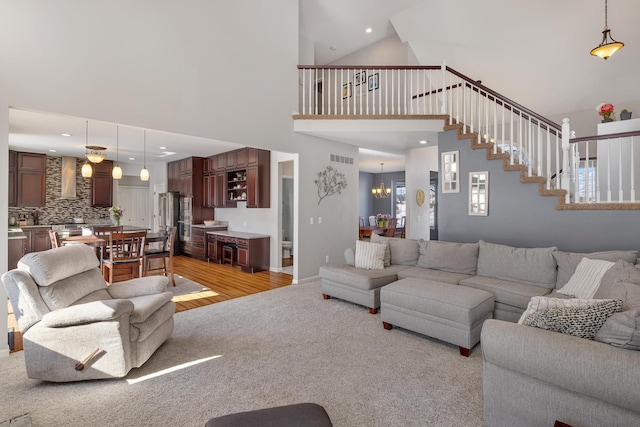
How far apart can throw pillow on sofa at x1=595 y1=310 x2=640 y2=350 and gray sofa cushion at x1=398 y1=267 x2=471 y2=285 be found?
2.16 meters

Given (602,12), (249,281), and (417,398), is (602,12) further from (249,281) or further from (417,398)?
(249,281)

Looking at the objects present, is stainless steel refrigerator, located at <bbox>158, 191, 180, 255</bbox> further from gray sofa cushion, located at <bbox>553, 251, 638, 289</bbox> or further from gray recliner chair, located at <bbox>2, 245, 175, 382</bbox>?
gray sofa cushion, located at <bbox>553, 251, 638, 289</bbox>

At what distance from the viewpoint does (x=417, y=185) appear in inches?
296

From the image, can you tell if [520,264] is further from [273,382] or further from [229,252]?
[229,252]

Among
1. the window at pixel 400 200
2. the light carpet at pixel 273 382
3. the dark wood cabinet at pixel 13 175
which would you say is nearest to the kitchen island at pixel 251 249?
the light carpet at pixel 273 382

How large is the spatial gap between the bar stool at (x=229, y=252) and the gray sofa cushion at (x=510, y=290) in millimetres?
4930

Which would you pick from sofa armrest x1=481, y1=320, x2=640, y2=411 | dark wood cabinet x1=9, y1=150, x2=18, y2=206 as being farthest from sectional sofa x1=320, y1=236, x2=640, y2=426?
dark wood cabinet x1=9, y1=150, x2=18, y2=206

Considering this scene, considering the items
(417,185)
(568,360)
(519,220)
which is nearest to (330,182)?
(417,185)

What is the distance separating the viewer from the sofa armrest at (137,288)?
10.2ft

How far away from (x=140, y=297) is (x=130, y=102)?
7.50ft

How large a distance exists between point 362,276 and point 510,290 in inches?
65.3

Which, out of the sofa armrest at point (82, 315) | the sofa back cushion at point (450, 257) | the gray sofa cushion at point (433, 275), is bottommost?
the gray sofa cushion at point (433, 275)

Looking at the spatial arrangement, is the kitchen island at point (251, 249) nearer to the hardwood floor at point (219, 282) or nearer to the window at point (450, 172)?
the hardwood floor at point (219, 282)

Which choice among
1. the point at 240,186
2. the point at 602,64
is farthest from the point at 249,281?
the point at 602,64
